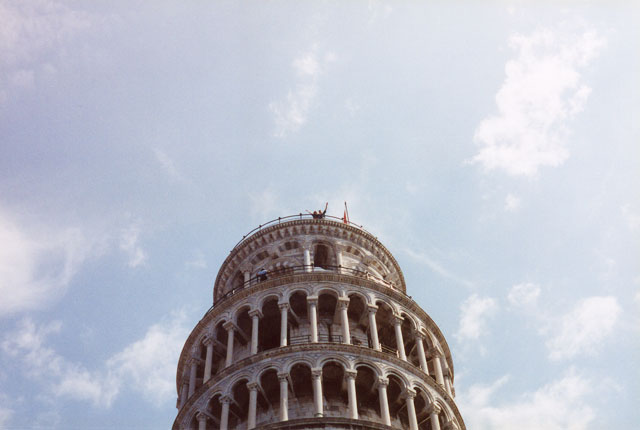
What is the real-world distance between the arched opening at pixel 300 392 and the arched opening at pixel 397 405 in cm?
442

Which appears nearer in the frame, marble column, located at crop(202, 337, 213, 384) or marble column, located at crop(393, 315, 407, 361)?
marble column, located at crop(393, 315, 407, 361)

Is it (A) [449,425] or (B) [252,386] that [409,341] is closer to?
(A) [449,425]

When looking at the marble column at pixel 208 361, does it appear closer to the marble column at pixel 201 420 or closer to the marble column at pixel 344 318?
the marble column at pixel 201 420

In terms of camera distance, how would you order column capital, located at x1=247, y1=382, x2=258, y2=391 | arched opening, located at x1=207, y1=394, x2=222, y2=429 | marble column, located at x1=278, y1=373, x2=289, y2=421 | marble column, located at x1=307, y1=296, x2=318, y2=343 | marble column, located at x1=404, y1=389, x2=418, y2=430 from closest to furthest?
1. marble column, located at x1=278, y1=373, x2=289, y2=421
2. marble column, located at x1=404, y1=389, x2=418, y2=430
3. column capital, located at x1=247, y1=382, x2=258, y2=391
4. arched opening, located at x1=207, y1=394, x2=222, y2=429
5. marble column, located at x1=307, y1=296, x2=318, y2=343

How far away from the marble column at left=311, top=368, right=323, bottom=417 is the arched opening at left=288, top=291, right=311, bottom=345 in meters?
3.87

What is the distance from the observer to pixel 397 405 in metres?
37.7

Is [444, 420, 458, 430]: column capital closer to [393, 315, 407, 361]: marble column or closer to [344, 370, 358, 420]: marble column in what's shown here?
[393, 315, 407, 361]: marble column

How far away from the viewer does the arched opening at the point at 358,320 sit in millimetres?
41094

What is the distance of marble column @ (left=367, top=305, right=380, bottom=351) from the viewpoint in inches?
1513

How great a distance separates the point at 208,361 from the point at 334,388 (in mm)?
7942

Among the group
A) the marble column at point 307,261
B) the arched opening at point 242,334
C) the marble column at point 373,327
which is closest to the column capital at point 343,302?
the marble column at point 373,327

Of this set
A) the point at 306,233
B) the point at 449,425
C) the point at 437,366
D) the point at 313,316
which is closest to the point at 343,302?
the point at 313,316

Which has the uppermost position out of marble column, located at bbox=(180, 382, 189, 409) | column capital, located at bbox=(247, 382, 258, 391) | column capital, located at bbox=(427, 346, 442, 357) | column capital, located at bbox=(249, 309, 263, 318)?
column capital, located at bbox=(249, 309, 263, 318)

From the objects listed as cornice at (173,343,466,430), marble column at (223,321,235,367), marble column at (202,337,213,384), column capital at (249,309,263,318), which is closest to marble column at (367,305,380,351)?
cornice at (173,343,466,430)
